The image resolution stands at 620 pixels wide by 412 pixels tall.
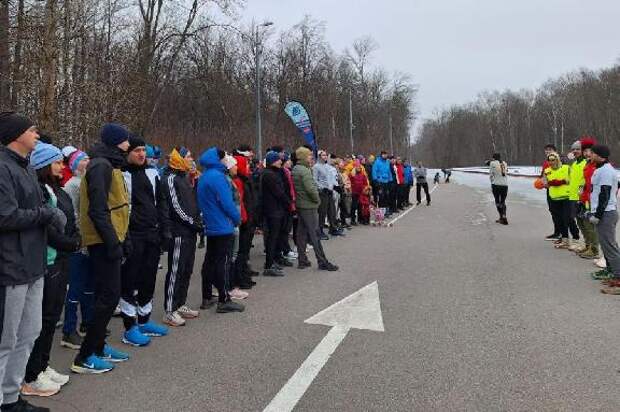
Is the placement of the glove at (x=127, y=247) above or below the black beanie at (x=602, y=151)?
below

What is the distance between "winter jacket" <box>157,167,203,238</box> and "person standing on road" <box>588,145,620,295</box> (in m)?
5.36

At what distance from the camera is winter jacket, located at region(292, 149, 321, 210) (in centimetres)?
879

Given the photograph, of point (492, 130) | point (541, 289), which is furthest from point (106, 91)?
point (492, 130)

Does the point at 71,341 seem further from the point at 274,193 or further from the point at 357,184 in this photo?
the point at 357,184

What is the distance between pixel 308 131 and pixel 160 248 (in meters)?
10.8

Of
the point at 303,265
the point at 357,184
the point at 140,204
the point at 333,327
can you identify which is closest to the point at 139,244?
the point at 140,204

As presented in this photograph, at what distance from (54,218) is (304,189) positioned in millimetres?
5466

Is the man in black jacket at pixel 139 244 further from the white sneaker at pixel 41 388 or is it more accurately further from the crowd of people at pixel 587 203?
the crowd of people at pixel 587 203

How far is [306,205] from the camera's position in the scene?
883cm

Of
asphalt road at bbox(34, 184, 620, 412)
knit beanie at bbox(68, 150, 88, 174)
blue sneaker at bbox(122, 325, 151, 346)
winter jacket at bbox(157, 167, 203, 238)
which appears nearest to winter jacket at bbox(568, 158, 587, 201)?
asphalt road at bbox(34, 184, 620, 412)

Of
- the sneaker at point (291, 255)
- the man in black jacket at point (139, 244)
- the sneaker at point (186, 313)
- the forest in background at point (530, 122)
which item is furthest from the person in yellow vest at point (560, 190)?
the forest in background at point (530, 122)

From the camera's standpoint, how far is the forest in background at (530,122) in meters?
75.6

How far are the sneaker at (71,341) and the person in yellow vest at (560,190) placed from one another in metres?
8.94

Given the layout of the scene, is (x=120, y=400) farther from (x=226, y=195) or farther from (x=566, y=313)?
(x=566, y=313)
